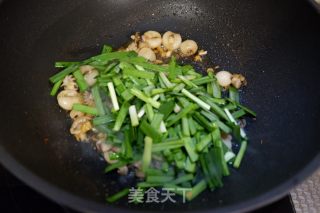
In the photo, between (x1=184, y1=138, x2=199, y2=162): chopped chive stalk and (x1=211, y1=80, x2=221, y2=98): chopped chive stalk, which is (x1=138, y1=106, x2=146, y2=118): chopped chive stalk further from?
(x1=211, y1=80, x2=221, y2=98): chopped chive stalk

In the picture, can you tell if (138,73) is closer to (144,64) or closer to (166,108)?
(144,64)

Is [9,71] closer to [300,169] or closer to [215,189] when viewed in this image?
[215,189]

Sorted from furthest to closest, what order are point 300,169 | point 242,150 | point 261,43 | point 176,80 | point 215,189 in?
point 261,43 → point 176,80 → point 242,150 → point 215,189 → point 300,169

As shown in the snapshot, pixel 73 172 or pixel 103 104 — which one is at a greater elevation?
pixel 103 104

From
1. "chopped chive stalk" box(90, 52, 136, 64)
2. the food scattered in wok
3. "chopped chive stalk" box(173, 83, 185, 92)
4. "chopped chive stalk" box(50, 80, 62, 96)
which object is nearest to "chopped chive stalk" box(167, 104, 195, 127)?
the food scattered in wok

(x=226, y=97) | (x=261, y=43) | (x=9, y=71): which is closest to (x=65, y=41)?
(x=9, y=71)

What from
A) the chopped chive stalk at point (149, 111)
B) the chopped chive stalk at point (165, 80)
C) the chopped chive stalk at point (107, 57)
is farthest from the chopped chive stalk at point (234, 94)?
the chopped chive stalk at point (107, 57)

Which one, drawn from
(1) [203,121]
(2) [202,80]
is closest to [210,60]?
(2) [202,80]
